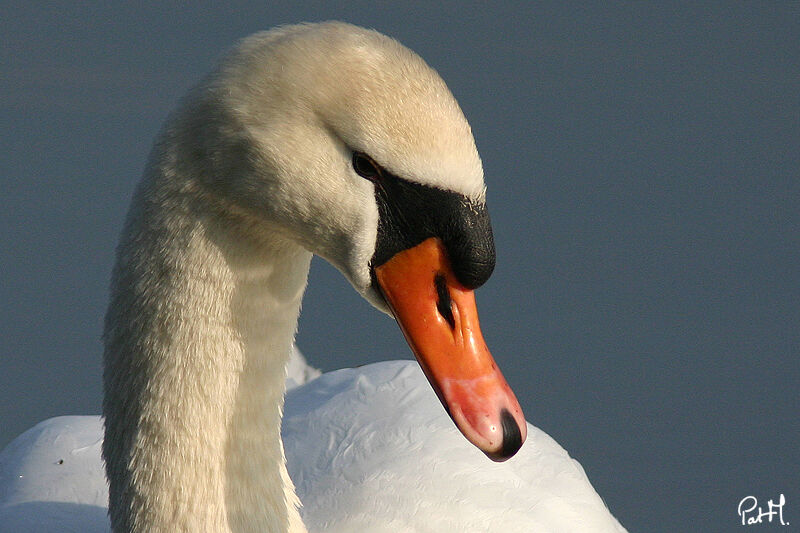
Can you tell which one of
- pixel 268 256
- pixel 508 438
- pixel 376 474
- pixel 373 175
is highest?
pixel 373 175

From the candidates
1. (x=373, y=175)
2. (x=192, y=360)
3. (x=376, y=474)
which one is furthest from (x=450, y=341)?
(x=376, y=474)

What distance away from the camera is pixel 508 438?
1.52 m

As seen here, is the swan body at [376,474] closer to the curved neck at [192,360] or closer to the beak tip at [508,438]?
the curved neck at [192,360]

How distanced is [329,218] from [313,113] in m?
0.14

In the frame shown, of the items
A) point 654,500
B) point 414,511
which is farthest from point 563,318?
point 414,511

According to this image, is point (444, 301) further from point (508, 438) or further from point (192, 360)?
point (192, 360)

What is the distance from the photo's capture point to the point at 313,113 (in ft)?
4.92

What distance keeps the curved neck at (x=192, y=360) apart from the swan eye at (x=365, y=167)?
22 centimetres

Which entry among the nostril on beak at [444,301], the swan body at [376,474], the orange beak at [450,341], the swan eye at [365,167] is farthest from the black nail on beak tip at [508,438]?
the swan body at [376,474]

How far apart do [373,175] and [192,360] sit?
44cm

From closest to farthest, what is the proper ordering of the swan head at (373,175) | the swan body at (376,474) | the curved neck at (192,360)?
the swan head at (373,175) → the curved neck at (192,360) → the swan body at (376,474)

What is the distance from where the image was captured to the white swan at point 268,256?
1.48 metres

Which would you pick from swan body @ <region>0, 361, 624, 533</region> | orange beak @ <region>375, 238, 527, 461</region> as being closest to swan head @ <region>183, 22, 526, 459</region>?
orange beak @ <region>375, 238, 527, 461</region>

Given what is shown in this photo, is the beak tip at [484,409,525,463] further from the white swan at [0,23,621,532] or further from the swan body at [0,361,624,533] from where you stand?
the swan body at [0,361,624,533]
